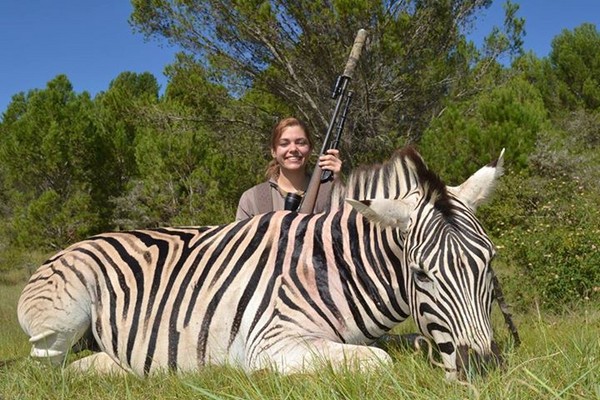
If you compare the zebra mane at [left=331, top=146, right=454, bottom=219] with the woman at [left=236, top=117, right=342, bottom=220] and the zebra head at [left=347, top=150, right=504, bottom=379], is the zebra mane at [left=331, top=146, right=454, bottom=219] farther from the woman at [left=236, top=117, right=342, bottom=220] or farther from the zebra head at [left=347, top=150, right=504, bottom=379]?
the woman at [left=236, top=117, right=342, bottom=220]

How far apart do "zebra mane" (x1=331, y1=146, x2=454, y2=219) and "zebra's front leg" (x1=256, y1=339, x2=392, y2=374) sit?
588mm

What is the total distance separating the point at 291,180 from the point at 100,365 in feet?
6.24

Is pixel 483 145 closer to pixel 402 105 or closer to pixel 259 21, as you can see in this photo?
pixel 402 105

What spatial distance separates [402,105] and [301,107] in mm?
2324

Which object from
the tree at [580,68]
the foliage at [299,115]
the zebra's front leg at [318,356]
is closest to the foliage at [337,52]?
the foliage at [299,115]

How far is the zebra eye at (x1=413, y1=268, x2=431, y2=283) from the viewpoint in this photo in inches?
76.9

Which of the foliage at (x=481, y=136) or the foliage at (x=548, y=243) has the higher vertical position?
the foliage at (x=481, y=136)

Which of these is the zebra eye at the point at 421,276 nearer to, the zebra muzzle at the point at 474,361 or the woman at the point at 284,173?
the zebra muzzle at the point at 474,361

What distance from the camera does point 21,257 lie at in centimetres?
1616

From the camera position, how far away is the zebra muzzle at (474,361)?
5.61ft

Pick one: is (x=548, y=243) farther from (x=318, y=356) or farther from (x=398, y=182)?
(x=318, y=356)

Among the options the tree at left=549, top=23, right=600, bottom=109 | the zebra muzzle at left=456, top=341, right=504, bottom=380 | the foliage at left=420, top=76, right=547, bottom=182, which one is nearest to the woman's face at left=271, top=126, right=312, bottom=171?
the zebra muzzle at left=456, top=341, right=504, bottom=380

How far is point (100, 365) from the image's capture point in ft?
9.63

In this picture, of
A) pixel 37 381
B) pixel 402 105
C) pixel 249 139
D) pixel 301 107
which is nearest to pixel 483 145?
pixel 402 105
